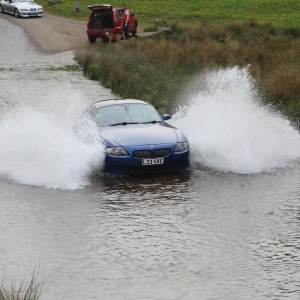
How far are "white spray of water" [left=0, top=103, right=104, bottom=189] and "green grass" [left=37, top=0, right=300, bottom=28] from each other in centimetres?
3256

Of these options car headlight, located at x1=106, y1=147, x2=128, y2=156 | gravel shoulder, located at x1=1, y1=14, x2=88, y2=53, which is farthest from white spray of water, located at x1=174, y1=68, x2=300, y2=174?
gravel shoulder, located at x1=1, y1=14, x2=88, y2=53

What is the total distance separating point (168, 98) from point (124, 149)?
11022 mm

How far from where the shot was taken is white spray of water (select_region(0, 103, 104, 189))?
18656 mm

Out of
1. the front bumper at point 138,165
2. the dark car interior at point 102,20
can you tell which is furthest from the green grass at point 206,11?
the front bumper at point 138,165

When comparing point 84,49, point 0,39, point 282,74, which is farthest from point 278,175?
point 0,39

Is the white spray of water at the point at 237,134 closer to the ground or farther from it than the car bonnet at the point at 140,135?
closer to the ground

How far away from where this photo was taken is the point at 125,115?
19984mm

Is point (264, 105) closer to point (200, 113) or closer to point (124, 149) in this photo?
point (200, 113)

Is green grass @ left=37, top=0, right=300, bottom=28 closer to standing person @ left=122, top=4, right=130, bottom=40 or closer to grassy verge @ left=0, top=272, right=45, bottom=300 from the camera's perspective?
standing person @ left=122, top=4, right=130, bottom=40

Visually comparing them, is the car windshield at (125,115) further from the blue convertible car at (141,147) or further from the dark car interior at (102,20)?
the dark car interior at (102,20)

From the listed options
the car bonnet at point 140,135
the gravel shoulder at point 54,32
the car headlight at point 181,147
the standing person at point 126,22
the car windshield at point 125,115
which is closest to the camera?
the car bonnet at point 140,135

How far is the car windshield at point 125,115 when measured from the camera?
1975 cm

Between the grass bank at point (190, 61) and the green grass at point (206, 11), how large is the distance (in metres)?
6.66

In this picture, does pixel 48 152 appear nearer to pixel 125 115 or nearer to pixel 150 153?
pixel 125 115
